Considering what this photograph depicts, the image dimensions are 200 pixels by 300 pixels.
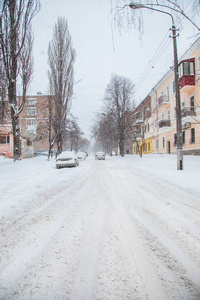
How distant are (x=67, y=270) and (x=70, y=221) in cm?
122

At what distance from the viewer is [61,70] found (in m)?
20.0

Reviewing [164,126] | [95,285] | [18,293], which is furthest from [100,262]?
[164,126]

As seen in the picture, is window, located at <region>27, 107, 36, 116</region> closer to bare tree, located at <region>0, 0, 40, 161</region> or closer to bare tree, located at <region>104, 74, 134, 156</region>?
bare tree, located at <region>104, 74, 134, 156</region>

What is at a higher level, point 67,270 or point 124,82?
point 124,82

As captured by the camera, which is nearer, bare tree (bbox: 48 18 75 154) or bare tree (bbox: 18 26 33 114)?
bare tree (bbox: 18 26 33 114)

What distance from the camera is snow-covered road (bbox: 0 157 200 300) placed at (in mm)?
1384

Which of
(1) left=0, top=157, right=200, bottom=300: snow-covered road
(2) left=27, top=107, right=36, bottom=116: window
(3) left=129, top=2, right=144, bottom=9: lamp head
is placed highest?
(2) left=27, top=107, right=36, bottom=116: window

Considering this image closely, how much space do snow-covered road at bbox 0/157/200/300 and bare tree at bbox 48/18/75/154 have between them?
56.7 feet

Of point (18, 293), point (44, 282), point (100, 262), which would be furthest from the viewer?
point (100, 262)

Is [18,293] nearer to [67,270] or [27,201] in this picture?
[67,270]

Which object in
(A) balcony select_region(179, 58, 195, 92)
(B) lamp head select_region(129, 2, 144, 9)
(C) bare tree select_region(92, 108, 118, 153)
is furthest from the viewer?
(C) bare tree select_region(92, 108, 118, 153)

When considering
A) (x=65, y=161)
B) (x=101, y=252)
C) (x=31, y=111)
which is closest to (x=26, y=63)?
(x=65, y=161)

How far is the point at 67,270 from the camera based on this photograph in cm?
161

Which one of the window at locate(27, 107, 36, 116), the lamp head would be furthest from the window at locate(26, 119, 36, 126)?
the lamp head
